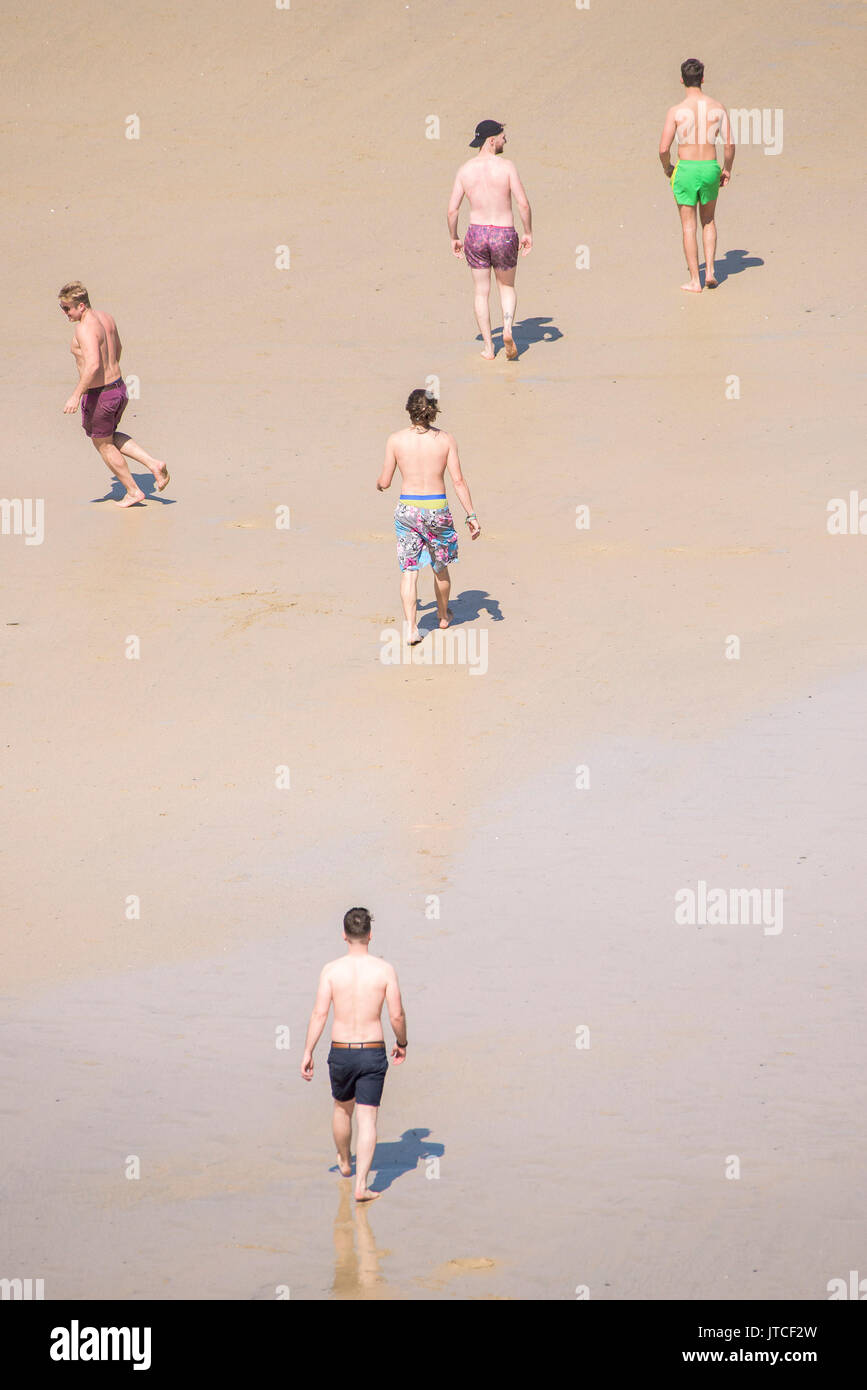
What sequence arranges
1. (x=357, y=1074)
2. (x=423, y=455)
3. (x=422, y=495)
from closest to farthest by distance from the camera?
1. (x=357, y=1074)
2. (x=423, y=455)
3. (x=422, y=495)

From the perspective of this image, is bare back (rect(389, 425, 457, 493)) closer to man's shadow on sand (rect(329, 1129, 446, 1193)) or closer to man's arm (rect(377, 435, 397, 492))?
man's arm (rect(377, 435, 397, 492))

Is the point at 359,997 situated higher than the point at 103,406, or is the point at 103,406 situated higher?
the point at 103,406

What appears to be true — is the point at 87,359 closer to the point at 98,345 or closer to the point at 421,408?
the point at 98,345

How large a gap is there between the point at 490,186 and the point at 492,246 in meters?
0.49

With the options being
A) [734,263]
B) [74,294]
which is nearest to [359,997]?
[74,294]

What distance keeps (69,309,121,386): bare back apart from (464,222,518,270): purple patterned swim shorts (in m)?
4.05

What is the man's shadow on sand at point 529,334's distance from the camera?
17.2m

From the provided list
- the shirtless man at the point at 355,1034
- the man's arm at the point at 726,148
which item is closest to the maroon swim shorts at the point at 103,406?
the man's arm at the point at 726,148

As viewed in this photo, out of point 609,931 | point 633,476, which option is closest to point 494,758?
point 609,931

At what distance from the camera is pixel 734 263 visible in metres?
18.5

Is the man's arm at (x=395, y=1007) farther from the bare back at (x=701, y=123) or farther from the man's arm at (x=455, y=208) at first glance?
the bare back at (x=701, y=123)

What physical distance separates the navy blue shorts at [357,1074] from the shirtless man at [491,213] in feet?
32.9

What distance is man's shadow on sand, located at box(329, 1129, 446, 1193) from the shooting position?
700 centimetres

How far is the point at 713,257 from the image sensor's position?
17.6 m
